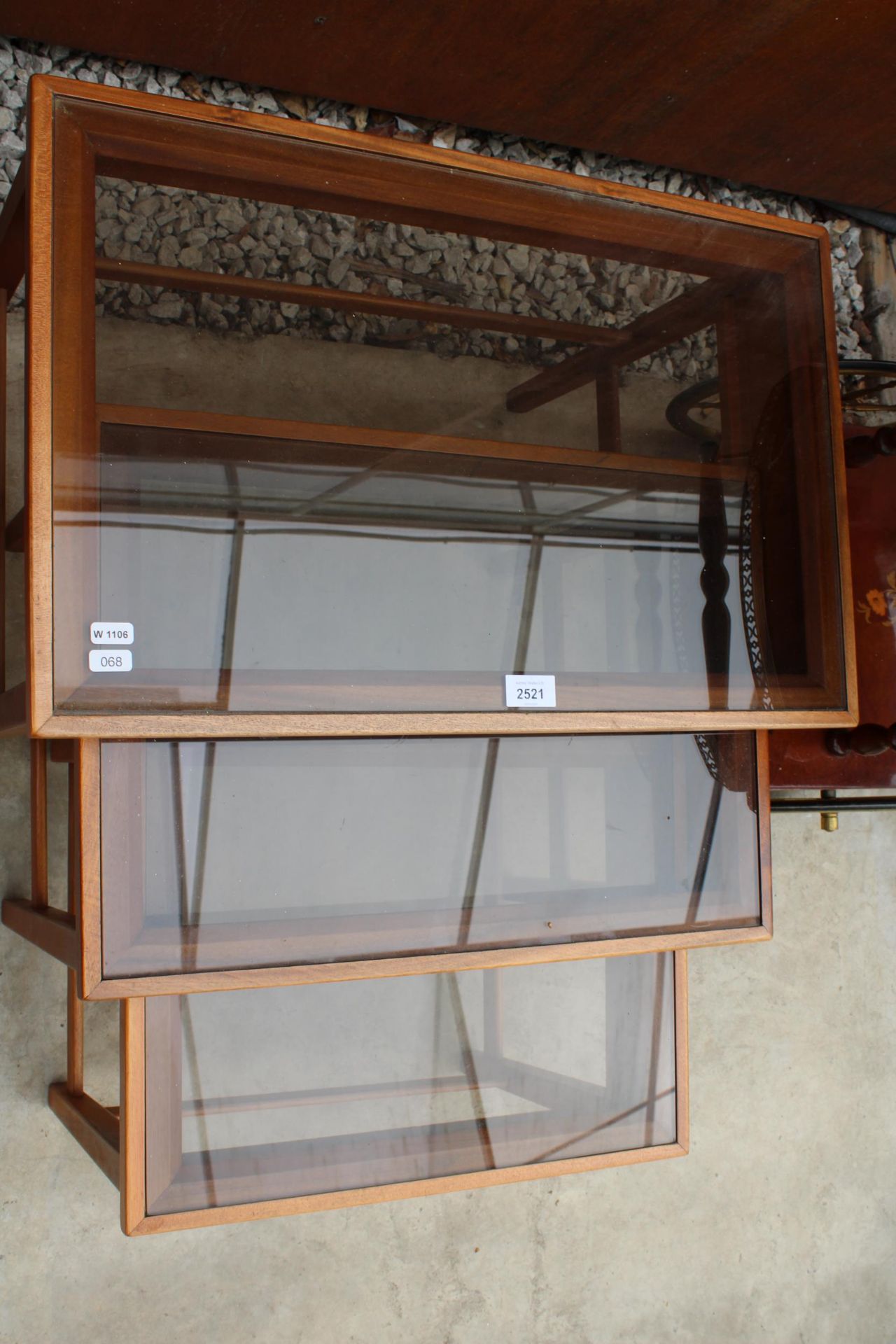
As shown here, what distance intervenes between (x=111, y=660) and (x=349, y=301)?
1.47ft

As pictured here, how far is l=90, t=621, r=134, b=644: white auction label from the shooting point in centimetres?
92

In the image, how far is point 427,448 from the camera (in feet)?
3.61

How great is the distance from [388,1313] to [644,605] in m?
1.27

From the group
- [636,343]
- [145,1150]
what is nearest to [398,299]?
[636,343]

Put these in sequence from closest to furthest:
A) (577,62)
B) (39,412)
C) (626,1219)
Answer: (39,412) → (577,62) → (626,1219)

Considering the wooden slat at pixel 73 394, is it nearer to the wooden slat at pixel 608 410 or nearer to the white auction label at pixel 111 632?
the white auction label at pixel 111 632

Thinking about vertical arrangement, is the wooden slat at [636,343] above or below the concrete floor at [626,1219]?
above

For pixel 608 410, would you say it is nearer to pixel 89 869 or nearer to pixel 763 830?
pixel 763 830

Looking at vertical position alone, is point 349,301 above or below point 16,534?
above

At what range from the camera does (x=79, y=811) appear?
1.01 metres

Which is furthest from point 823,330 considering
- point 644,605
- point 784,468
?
point 644,605

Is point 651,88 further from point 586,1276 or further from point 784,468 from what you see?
point 586,1276

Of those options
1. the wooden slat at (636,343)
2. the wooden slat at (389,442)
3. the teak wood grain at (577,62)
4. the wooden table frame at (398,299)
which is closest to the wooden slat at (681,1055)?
the wooden table frame at (398,299)

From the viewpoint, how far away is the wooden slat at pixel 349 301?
3.25 ft
